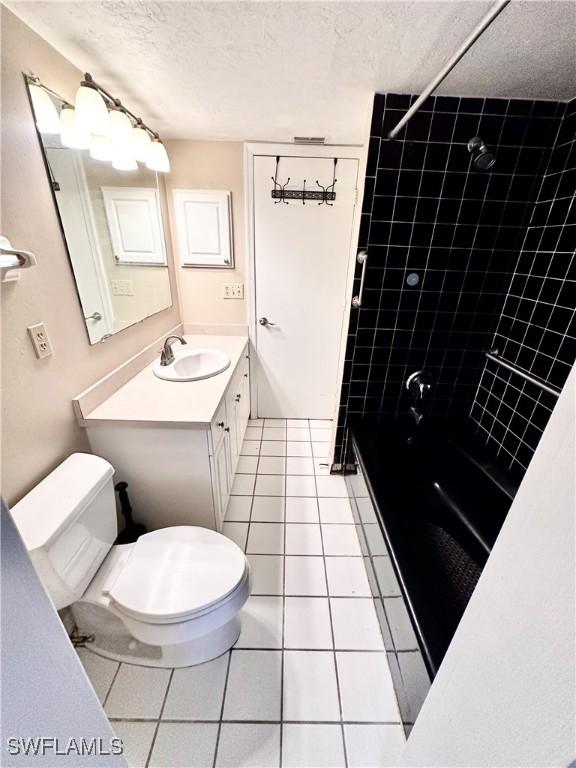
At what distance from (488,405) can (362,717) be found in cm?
157

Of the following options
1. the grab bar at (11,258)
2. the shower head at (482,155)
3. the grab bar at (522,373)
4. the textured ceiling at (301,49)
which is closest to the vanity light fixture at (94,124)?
the textured ceiling at (301,49)

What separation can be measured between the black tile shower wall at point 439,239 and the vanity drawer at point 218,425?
0.77m

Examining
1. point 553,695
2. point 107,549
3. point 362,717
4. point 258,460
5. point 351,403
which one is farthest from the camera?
point 258,460

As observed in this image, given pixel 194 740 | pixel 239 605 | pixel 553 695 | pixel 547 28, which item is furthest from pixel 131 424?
pixel 547 28

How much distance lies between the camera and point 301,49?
1.09m

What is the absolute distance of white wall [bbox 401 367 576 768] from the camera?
32 cm

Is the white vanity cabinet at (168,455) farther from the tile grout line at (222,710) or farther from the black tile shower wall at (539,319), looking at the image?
the black tile shower wall at (539,319)

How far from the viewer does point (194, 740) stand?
99 cm

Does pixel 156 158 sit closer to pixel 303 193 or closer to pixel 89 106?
pixel 89 106

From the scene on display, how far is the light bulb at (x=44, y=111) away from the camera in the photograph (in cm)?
103

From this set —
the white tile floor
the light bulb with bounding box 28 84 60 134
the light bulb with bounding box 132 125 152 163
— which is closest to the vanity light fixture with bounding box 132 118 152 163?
the light bulb with bounding box 132 125 152 163

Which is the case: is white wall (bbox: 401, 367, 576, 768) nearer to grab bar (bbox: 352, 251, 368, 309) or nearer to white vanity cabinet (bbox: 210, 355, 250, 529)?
white vanity cabinet (bbox: 210, 355, 250, 529)

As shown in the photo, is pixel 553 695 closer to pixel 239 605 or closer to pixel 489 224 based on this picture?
pixel 239 605

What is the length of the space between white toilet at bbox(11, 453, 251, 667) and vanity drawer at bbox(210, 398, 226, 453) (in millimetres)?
395
